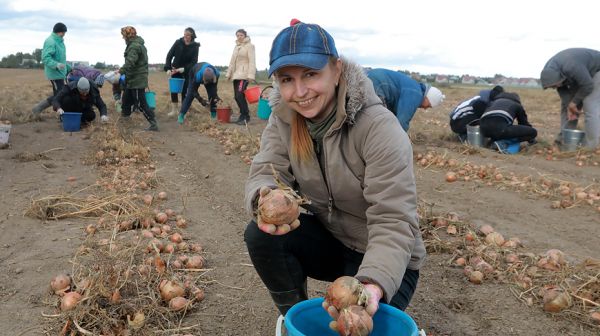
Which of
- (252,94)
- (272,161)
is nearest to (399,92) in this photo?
(272,161)

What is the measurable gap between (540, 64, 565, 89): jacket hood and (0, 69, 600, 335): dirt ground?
90cm

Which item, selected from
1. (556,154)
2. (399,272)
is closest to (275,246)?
(399,272)

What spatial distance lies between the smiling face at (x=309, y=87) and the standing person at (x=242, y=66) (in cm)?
672

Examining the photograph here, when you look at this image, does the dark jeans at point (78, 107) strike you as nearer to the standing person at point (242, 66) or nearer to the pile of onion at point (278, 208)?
the standing person at point (242, 66)

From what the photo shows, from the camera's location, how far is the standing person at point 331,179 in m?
1.72

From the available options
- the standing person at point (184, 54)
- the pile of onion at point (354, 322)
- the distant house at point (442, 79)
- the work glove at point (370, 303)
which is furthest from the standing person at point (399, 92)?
the distant house at point (442, 79)

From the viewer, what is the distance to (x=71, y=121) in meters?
7.39

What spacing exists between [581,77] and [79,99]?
6656 millimetres

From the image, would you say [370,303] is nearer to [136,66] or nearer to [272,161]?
[272,161]

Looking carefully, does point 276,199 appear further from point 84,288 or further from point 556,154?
point 556,154

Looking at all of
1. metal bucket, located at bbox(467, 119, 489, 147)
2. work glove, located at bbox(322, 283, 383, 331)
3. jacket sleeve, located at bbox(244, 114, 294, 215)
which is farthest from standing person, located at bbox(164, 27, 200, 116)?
work glove, located at bbox(322, 283, 383, 331)

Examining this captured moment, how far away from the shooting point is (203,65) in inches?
332

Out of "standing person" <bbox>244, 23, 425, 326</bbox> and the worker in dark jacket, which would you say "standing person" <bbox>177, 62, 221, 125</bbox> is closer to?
the worker in dark jacket

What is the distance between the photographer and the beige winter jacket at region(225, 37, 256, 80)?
8.55m
